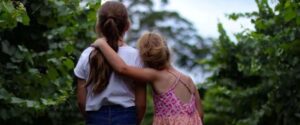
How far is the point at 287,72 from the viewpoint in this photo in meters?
8.57

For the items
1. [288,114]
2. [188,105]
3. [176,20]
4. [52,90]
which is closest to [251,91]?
[288,114]

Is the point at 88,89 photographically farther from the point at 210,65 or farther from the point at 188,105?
the point at 210,65

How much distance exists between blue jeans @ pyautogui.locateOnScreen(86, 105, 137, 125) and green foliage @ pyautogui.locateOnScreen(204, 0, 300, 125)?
254 centimetres

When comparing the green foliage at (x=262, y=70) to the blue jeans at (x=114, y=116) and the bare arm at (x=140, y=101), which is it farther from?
the blue jeans at (x=114, y=116)

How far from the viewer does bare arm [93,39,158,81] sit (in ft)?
15.6

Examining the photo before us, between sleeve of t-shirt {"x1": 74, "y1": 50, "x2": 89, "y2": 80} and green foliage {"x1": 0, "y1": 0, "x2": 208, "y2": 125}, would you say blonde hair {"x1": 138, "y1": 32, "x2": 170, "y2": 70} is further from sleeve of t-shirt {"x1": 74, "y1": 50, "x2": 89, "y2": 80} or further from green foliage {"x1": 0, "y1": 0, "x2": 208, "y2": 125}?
green foliage {"x1": 0, "y1": 0, "x2": 208, "y2": 125}

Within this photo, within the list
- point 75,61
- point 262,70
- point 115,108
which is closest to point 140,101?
point 115,108

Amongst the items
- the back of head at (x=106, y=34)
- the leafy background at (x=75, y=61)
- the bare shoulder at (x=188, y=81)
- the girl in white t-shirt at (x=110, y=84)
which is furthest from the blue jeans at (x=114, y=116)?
the leafy background at (x=75, y=61)

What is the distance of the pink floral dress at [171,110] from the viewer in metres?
5.04

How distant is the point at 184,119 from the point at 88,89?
2.21 ft

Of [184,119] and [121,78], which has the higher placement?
[121,78]

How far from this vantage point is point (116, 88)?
477cm

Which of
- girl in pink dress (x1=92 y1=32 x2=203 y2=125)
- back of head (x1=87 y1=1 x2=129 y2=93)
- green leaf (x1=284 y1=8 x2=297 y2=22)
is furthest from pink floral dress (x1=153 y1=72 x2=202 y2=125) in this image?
green leaf (x1=284 y1=8 x2=297 y2=22)

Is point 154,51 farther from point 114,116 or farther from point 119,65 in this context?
point 114,116
